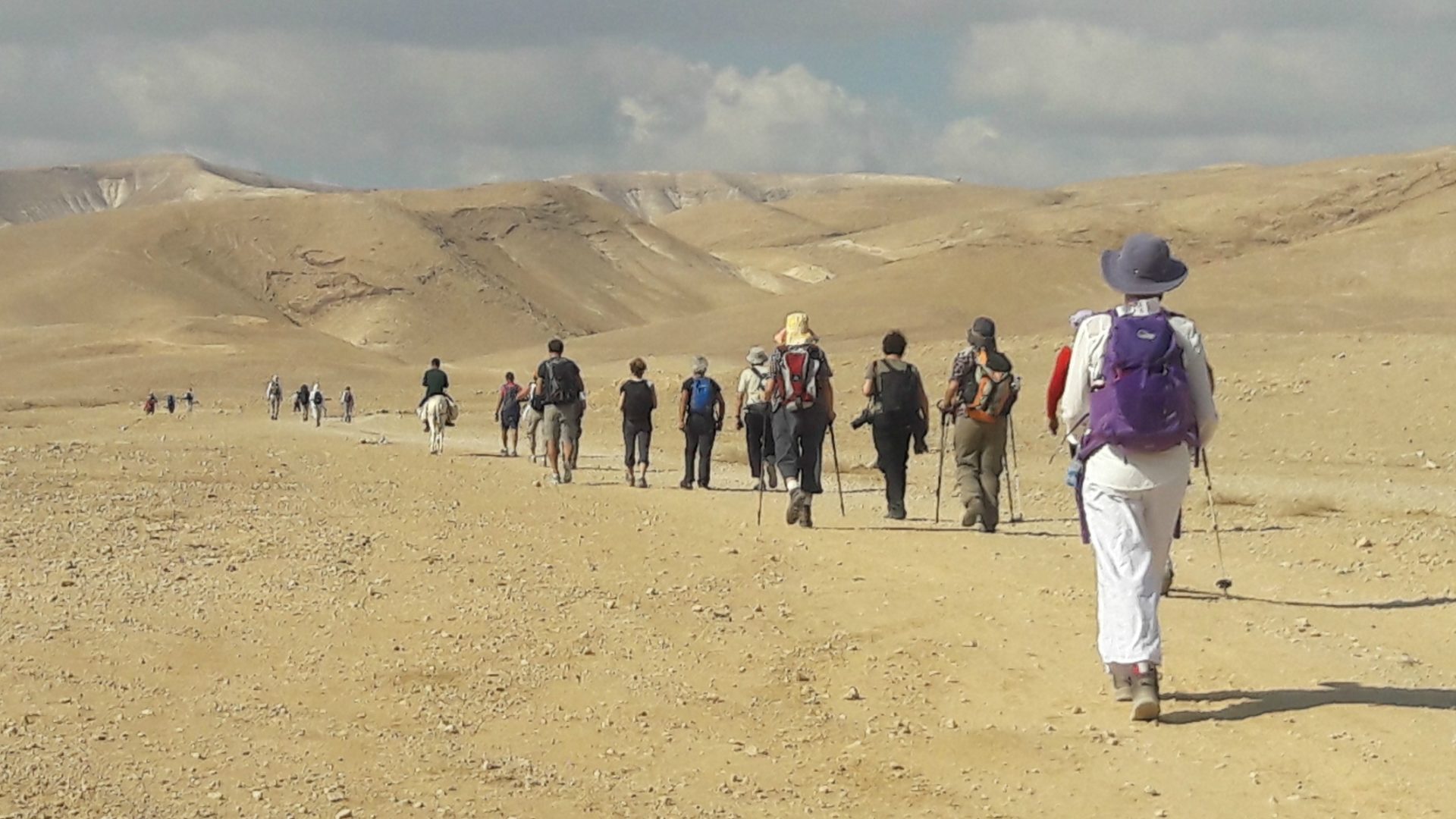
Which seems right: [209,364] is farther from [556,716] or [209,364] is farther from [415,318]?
[556,716]

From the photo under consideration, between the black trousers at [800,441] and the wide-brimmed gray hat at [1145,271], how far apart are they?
693 cm

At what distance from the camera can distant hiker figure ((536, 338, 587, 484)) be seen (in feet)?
67.1

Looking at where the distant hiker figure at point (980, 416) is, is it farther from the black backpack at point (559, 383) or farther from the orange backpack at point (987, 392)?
the black backpack at point (559, 383)

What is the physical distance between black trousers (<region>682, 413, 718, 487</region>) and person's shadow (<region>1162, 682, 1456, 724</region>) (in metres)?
12.2

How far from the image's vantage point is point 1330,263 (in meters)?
64.6

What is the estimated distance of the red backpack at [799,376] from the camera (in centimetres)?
1502

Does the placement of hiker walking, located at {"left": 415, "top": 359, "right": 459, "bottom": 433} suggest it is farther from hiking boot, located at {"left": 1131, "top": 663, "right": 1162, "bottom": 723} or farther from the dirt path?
hiking boot, located at {"left": 1131, "top": 663, "right": 1162, "bottom": 723}

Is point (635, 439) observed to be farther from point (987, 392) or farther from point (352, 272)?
point (352, 272)

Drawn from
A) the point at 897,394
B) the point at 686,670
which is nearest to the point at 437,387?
the point at 897,394

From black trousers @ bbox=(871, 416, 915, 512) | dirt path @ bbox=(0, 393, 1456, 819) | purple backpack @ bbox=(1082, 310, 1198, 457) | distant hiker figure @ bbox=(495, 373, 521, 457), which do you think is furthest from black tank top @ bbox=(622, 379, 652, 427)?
purple backpack @ bbox=(1082, 310, 1198, 457)

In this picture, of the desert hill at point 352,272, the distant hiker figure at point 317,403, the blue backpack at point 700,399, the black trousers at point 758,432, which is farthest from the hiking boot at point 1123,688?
the desert hill at point 352,272

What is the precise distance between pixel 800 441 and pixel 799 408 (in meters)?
0.28

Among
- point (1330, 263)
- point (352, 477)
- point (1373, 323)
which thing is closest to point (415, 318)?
point (1330, 263)

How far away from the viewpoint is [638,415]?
20750 mm
